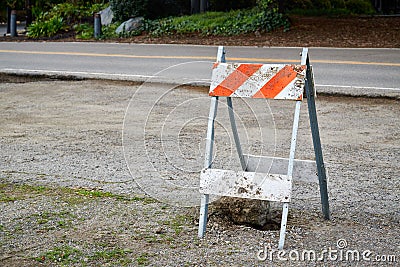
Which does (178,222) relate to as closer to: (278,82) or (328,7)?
(278,82)

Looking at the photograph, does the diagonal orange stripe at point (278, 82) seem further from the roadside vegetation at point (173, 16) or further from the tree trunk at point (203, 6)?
the tree trunk at point (203, 6)

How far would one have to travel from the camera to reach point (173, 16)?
2422 centimetres

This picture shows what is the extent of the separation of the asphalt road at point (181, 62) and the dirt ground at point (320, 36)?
51.8 inches

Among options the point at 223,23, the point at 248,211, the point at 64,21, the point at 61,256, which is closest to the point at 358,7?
the point at 223,23

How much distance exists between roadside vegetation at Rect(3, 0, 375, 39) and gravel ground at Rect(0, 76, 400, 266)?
11685 millimetres

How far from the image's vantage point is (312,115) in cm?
442

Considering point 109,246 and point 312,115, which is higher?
point 312,115

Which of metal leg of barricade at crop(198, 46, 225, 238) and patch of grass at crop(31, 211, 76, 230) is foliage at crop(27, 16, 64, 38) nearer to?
patch of grass at crop(31, 211, 76, 230)

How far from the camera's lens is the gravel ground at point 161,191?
4.09 m

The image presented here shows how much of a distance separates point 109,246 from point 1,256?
2.22ft

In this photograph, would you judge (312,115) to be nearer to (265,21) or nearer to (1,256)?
(1,256)

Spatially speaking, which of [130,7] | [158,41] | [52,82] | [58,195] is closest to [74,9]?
[130,7]

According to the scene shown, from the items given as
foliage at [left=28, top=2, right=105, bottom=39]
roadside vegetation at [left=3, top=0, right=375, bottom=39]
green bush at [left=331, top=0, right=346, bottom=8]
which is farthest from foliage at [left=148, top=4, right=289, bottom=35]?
green bush at [left=331, top=0, right=346, bottom=8]

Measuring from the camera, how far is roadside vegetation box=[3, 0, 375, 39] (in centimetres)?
2086
